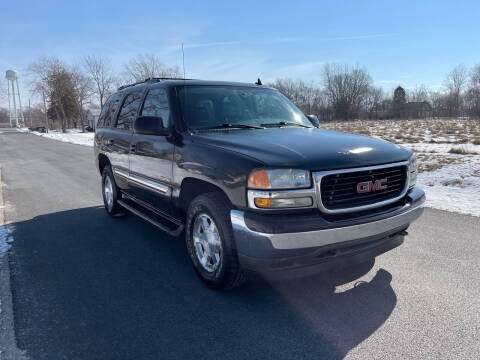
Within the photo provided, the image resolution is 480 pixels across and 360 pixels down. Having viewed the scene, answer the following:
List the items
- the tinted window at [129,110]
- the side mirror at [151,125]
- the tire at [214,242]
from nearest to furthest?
the tire at [214,242] < the side mirror at [151,125] < the tinted window at [129,110]

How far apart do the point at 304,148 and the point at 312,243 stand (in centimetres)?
77

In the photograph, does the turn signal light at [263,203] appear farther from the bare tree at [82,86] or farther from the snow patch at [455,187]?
the bare tree at [82,86]

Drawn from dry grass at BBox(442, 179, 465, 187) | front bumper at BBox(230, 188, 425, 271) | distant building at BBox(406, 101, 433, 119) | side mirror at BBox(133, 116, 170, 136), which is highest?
distant building at BBox(406, 101, 433, 119)

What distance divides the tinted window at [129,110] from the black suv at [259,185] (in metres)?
0.44

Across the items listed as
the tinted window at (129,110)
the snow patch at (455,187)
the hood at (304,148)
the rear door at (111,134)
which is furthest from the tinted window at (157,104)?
the snow patch at (455,187)

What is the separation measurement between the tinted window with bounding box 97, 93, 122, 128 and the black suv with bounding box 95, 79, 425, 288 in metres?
1.42

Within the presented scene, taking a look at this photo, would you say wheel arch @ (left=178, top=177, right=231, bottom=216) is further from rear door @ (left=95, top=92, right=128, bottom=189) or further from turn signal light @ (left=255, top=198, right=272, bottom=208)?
rear door @ (left=95, top=92, right=128, bottom=189)

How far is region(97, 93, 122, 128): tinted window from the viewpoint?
5523mm

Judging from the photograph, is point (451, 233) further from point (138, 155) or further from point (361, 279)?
point (138, 155)

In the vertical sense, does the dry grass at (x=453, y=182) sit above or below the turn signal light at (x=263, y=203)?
below

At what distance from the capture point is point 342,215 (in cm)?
273

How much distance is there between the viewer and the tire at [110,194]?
557 cm

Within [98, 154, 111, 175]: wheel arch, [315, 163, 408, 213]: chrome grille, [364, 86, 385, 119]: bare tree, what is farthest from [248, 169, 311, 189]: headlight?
[364, 86, 385, 119]: bare tree

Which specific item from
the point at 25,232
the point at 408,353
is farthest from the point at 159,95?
the point at 408,353
